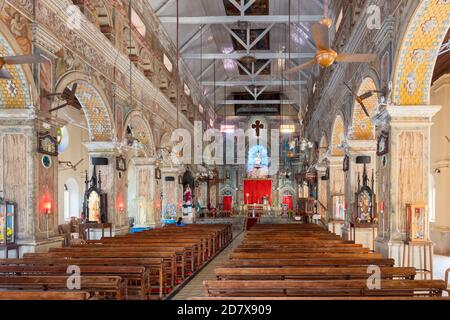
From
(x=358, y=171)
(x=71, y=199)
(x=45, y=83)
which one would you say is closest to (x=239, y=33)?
(x=358, y=171)

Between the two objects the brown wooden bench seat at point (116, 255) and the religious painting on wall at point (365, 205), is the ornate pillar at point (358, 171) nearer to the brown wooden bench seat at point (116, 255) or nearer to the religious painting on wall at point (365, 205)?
the religious painting on wall at point (365, 205)

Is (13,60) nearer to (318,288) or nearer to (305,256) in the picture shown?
(318,288)

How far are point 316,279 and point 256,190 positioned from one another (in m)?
28.6

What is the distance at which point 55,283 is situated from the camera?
546 cm

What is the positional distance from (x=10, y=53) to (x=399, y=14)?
7637 millimetres

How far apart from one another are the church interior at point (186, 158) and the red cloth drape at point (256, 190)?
10.5 metres

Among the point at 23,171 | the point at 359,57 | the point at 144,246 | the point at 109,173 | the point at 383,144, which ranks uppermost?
the point at 359,57

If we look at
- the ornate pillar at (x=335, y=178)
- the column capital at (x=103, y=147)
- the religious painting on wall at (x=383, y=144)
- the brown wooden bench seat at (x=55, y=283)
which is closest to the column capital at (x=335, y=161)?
the ornate pillar at (x=335, y=178)

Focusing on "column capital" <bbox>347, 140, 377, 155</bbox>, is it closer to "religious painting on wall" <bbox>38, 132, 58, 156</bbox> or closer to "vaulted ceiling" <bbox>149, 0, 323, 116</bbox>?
"vaulted ceiling" <bbox>149, 0, 323, 116</bbox>

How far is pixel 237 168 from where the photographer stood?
3516 cm

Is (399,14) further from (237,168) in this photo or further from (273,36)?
(237,168)

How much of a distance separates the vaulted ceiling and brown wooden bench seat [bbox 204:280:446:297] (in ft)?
29.7

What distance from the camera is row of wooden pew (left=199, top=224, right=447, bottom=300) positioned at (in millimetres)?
4941
